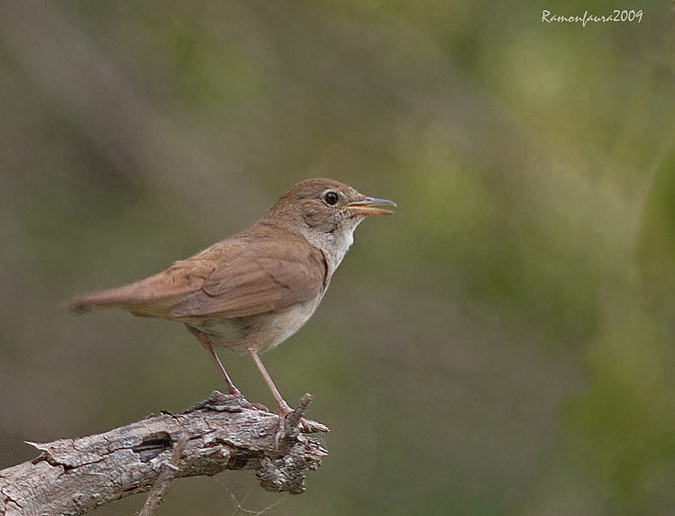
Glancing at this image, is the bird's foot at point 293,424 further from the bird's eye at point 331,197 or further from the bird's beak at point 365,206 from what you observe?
the bird's eye at point 331,197

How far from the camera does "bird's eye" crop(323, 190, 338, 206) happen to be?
677 centimetres

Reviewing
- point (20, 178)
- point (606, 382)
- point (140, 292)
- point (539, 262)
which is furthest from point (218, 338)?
point (20, 178)

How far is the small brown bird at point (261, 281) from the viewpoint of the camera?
209 inches

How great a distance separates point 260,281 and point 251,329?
0.85 feet

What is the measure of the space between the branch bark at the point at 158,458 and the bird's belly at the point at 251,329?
0.43m

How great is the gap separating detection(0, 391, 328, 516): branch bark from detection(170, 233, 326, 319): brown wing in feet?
1.54

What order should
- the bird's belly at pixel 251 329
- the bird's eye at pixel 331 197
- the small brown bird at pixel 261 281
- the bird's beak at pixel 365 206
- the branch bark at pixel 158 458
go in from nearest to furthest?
the branch bark at pixel 158 458 < the small brown bird at pixel 261 281 < the bird's belly at pixel 251 329 < the bird's beak at pixel 365 206 < the bird's eye at pixel 331 197

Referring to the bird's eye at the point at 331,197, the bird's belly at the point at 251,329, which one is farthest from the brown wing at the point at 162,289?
the bird's eye at the point at 331,197

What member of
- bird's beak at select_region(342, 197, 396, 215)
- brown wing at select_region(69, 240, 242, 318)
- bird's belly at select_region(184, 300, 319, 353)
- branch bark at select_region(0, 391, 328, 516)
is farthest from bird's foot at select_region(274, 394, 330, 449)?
bird's beak at select_region(342, 197, 396, 215)

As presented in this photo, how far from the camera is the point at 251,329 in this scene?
5754mm

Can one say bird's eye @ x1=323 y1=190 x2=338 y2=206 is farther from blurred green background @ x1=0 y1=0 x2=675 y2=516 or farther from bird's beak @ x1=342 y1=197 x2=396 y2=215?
blurred green background @ x1=0 y1=0 x2=675 y2=516

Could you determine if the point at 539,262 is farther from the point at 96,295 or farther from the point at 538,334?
the point at 96,295

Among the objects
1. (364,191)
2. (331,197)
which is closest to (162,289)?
(331,197)

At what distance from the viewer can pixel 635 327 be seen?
661cm
